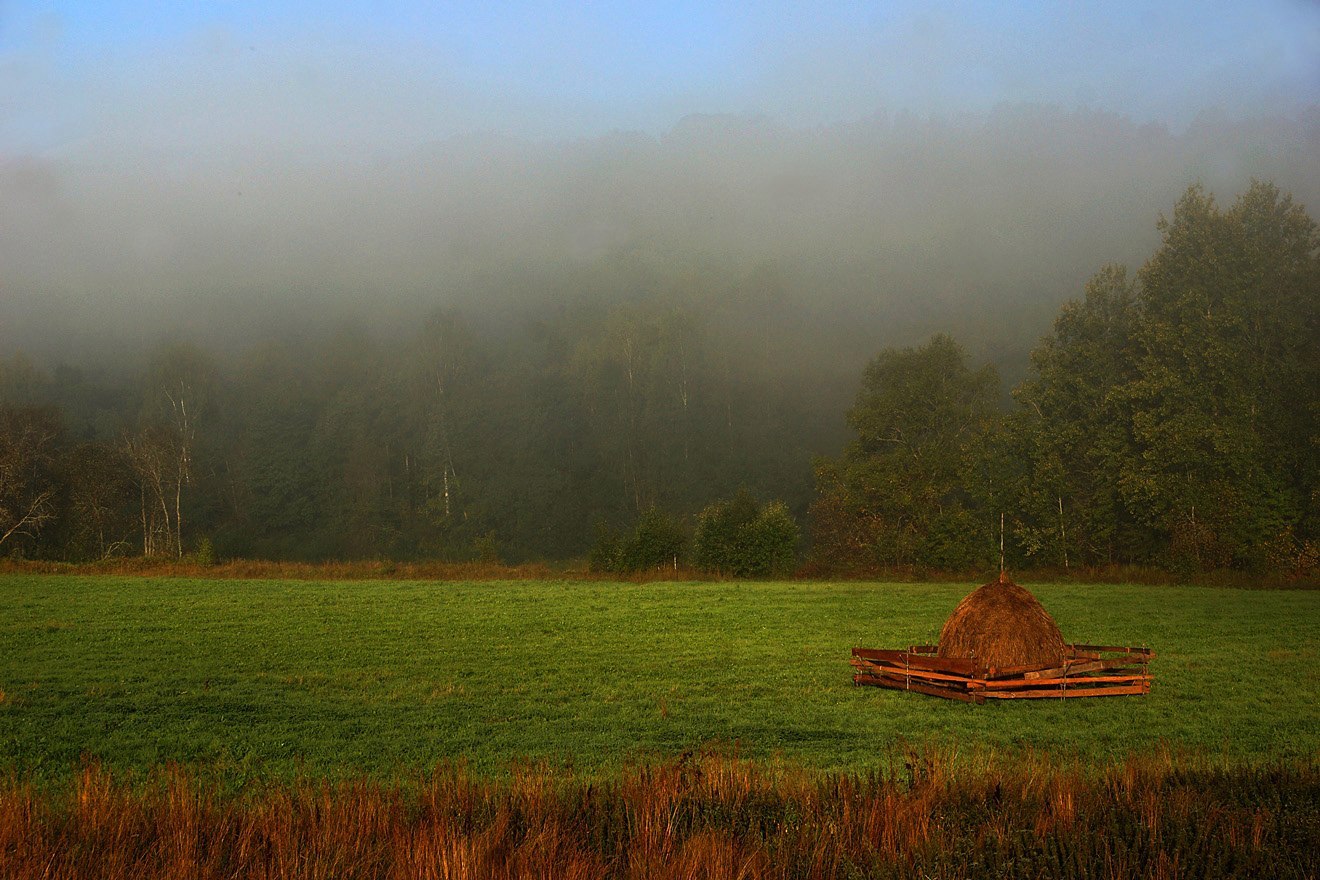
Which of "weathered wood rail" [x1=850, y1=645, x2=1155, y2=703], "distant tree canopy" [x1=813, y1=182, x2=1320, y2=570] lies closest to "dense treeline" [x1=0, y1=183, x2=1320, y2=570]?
"distant tree canopy" [x1=813, y1=182, x2=1320, y2=570]

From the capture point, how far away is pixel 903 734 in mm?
12320

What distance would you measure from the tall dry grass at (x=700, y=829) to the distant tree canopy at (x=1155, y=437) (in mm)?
41516

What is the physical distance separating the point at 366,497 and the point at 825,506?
51687mm

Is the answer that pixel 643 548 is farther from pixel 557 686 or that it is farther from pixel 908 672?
pixel 908 672

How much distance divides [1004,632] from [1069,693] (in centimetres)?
134

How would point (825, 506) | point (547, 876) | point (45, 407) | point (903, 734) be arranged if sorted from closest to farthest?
point (547, 876)
point (903, 734)
point (825, 506)
point (45, 407)

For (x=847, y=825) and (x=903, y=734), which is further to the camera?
(x=903, y=734)

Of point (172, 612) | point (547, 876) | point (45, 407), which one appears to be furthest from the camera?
point (45, 407)

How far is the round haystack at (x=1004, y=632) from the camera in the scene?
1555 centimetres

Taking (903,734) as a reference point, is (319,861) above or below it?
Result: above

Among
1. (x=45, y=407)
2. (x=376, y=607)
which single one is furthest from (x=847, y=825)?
(x=45, y=407)

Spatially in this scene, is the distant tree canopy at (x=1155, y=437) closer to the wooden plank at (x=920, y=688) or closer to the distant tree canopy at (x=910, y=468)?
the distant tree canopy at (x=910, y=468)

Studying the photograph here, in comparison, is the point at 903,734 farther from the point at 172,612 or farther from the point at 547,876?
the point at 172,612

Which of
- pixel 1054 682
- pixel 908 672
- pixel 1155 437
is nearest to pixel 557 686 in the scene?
pixel 908 672
